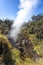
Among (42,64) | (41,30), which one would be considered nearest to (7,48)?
(42,64)

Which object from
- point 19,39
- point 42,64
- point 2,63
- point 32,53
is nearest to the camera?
point 2,63

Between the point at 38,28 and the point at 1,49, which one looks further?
the point at 38,28

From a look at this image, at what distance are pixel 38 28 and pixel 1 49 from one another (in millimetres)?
38948

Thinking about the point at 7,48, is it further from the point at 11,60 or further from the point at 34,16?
the point at 34,16

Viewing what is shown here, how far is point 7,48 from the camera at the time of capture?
15500 millimetres

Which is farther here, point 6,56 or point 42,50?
point 42,50

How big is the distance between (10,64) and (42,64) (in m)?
8.69

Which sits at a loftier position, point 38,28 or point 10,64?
point 38,28

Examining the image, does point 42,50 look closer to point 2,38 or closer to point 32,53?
point 32,53

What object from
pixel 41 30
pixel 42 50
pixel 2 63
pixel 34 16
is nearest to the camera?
pixel 2 63

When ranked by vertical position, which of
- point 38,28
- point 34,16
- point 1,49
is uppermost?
point 34,16

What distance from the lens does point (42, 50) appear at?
34.7 meters

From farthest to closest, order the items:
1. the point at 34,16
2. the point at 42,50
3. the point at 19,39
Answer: the point at 34,16 → the point at 19,39 → the point at 42,50

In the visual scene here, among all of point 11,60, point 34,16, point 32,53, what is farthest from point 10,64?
point 34,16
